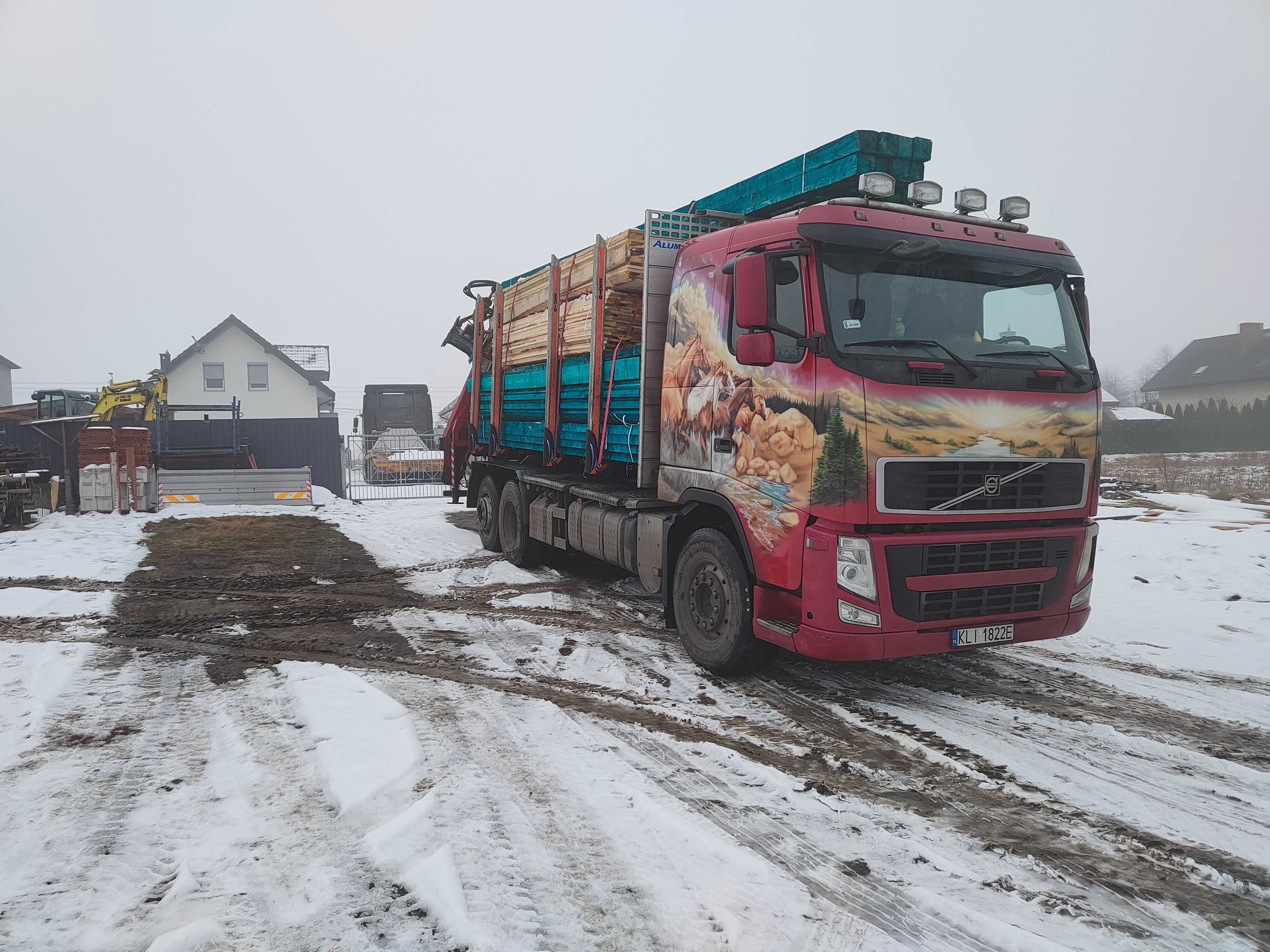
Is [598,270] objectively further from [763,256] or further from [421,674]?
[421,674]

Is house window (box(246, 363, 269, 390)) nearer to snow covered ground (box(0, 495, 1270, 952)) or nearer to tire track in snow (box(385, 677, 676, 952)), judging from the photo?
snow covered ground (box(0, 495, 1270, 952))

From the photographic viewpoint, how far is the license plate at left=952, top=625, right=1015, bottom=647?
4758 mm

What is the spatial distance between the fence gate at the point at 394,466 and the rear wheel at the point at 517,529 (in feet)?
36.6

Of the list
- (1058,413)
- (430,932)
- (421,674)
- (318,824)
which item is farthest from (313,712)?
(1058,413)

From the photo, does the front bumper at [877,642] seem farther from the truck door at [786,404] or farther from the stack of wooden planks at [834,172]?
the stack of wooden planks at [834,172]

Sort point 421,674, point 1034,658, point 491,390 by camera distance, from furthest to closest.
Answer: point 491,390 < point 1034,658 < point 421,674

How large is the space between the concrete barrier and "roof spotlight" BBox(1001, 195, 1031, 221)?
605 inches

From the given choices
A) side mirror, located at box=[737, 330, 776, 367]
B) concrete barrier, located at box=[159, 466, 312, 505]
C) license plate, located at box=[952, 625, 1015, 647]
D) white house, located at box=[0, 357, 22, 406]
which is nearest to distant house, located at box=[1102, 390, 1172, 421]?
concrete barrier, located at box=[159, 466, 312, 505]

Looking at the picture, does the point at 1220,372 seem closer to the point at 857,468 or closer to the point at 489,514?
the point at 489,514

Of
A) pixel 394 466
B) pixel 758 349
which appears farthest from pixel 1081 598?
pixel 394 466

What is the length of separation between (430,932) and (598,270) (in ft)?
18.9

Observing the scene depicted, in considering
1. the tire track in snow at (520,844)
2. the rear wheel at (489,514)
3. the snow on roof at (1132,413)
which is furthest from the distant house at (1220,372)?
the tire track in snow at (520,844)

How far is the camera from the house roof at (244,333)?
37312mm

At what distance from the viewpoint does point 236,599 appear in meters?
8.09
